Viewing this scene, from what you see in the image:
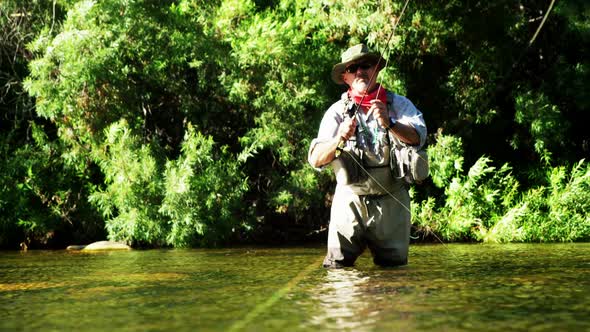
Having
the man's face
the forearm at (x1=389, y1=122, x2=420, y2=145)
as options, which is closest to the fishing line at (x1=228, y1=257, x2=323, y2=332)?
the forearm at (x1=389, y1=122, x2=420, y2=145)

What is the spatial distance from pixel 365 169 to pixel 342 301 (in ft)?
5.48

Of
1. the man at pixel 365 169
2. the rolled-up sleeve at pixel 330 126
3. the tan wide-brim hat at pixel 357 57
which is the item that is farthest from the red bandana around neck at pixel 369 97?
the tan wide-brim hat at pixel 357 57

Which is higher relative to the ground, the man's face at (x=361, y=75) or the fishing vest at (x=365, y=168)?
the man's face at (x=361, y=75)

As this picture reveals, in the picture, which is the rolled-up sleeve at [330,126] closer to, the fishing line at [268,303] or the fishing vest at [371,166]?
the fishing vest at [371,166]

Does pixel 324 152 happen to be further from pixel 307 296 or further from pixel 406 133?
pixel 307 296

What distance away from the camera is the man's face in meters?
5.32

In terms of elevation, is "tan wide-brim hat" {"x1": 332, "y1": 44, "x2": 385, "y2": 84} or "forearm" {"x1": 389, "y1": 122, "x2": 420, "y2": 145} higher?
"tan wide-brim hat" {"x1": 332, "y1": 44, "x2": 385, "y2": 84}

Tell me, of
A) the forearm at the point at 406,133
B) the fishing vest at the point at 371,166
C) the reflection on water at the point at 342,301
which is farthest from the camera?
the fishing vest at the point at 371,166

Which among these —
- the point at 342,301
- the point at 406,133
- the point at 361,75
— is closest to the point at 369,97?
the point at 361,75

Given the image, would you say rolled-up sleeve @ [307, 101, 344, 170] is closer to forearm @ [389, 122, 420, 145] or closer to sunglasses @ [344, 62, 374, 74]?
sunglasses @ [344, 62, 374, 74]

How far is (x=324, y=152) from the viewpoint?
5117 mm

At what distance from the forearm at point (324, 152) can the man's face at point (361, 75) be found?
44cm

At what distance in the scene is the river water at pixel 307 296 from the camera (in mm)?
3064

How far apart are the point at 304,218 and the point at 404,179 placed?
618 cm
